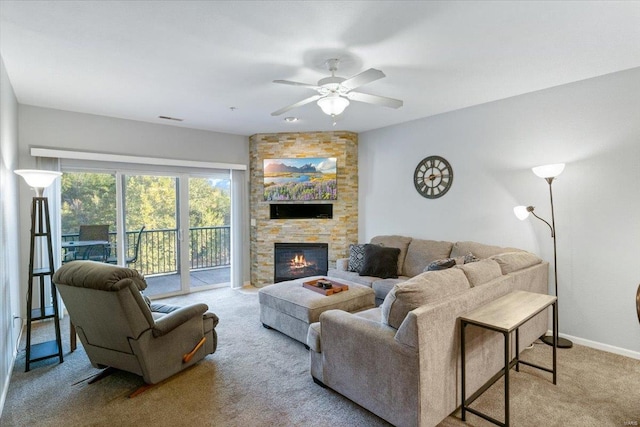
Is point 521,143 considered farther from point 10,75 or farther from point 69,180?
point 69,180

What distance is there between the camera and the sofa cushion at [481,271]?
252 cm

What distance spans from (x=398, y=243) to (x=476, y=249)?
3.72 ft

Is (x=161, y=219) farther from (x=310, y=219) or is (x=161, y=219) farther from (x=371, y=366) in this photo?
(x=371, y=366)

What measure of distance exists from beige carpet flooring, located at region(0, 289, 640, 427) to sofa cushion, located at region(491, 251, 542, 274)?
88cm

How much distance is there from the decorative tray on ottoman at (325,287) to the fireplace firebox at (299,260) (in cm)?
170

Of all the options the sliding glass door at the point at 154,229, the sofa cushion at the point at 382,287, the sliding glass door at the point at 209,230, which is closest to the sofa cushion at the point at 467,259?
the sofa cushion at the point at 382,287

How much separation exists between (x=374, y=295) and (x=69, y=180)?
4.37 m

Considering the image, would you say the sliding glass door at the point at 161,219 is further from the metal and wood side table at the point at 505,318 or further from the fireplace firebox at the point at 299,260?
the metal and wood side table at the point at 505,318

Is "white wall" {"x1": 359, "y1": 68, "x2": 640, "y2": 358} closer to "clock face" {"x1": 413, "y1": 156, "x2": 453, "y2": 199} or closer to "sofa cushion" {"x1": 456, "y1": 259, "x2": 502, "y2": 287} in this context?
"clock face" {"x1": 413, "y1": 156, "x2": 453, "y2": 199}

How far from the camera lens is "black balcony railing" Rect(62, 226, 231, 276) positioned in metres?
5.18

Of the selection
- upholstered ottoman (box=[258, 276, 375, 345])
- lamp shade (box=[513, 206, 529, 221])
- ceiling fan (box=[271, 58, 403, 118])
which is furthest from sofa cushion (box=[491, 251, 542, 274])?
ceiling fan (box=[271, 58, 403, 118])

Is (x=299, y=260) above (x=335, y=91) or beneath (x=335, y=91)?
beneath

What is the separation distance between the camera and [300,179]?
5.65m

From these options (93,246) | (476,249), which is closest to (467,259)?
(476,249)
